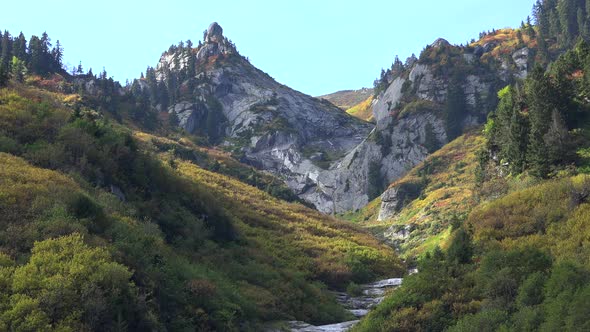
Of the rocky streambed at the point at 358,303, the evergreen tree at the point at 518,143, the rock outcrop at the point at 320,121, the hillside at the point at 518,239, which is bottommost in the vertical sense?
the rocky streambed at the point at 358,303

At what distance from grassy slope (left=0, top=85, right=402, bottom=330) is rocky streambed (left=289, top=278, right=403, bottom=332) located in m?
1.23

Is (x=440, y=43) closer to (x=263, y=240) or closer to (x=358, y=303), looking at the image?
(x=263, y=240)

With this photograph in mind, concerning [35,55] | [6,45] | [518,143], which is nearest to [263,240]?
[518,143]

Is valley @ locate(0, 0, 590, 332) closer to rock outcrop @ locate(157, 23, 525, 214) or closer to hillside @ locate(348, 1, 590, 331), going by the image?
hillside @ locate(348, 1, 590, 331)

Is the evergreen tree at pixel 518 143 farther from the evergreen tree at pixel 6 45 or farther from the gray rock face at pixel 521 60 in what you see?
the evergreen tree at pixel 6 45

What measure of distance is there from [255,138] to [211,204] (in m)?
95.2

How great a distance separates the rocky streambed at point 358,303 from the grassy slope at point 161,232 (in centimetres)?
123

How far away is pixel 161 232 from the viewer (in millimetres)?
27062

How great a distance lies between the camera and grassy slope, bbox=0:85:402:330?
20.1m

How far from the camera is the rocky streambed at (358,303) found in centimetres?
2583

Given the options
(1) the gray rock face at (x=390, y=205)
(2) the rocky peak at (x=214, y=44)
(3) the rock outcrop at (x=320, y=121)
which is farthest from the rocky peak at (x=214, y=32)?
(1) the gray rock face at (x=390, y=205)

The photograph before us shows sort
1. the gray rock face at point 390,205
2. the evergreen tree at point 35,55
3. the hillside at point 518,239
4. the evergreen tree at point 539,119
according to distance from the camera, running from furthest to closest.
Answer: the evergreen tree at point 35,55 < the gray rock face at point 390,205 < the evergreen tree at point 539,119 < the hillside at point 518,239

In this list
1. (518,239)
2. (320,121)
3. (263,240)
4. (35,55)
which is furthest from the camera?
(320,121)

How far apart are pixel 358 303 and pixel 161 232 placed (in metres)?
13.0
